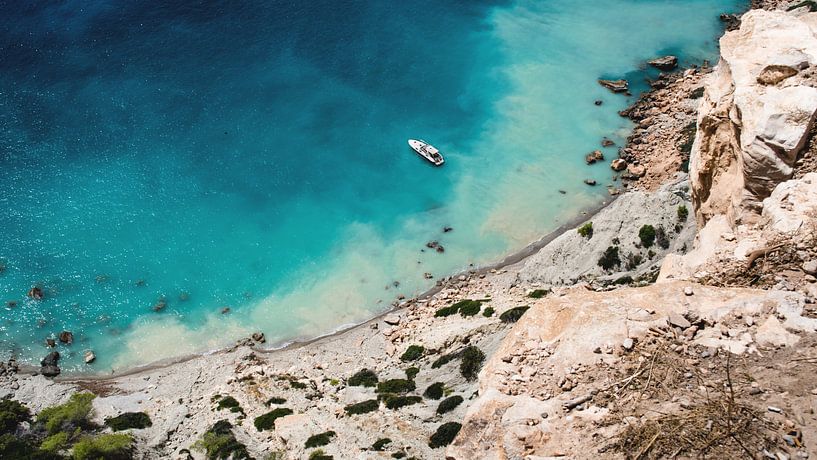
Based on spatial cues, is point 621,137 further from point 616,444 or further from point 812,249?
point 616,444

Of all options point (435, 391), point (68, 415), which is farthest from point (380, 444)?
point (68, 415)

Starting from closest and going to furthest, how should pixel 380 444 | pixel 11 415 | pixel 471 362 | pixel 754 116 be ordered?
1. pixel 754 116
2. pixel 380 444
3. pixel 471 362
4. pixel 11 415

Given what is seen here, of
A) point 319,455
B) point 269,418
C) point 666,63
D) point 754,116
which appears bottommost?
point 269,418

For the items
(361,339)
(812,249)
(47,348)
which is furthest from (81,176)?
(812,249)

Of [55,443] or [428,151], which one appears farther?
[428,151]

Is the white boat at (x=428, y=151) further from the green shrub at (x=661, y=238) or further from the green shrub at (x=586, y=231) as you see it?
the green shrub at (x=661, y=238)

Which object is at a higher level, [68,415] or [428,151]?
[428,151]

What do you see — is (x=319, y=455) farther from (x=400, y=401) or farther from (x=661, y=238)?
(x=661, y=238)

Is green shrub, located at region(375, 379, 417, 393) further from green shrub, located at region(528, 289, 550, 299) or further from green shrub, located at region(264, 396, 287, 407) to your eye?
green shrub, located at region(528, 289, 550, 299)

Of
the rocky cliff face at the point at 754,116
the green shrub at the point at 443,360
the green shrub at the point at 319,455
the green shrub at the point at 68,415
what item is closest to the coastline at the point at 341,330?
the green shrub at the point at 68,415
